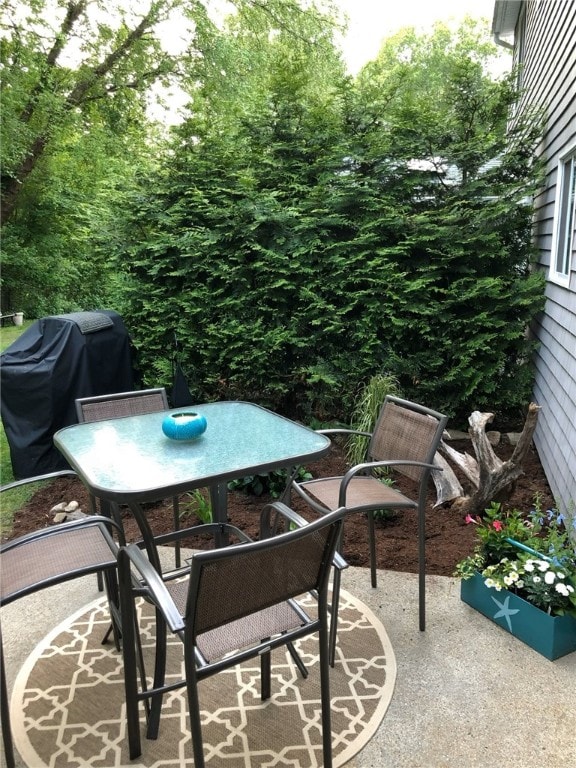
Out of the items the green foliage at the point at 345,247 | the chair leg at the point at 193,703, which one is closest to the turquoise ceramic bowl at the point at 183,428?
the chair leg at the point at 193,703

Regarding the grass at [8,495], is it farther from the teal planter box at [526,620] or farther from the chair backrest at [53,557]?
the teal planter box at [526,620]

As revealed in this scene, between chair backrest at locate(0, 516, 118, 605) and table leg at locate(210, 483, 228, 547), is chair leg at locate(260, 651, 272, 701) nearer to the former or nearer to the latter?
table leg at locate(210, 483, 228, 547)

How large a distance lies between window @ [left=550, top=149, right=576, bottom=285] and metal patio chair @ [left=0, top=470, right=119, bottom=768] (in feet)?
10.7

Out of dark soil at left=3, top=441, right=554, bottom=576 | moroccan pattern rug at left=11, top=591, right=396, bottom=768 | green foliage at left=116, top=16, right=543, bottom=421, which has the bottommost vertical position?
dark soil at left=3, top=441, right=554, bottom=576

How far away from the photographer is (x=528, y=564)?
216cm

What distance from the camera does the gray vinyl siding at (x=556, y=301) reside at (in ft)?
10.6

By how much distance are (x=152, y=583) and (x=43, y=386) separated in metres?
2.72

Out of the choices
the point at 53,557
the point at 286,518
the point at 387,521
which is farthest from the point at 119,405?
the point at 387,521

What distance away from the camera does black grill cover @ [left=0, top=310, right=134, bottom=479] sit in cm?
374

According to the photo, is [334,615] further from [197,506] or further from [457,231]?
[457,231]

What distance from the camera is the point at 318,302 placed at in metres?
4.34

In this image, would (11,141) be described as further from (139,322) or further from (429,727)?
(429,727)

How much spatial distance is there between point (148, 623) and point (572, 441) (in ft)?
7.95

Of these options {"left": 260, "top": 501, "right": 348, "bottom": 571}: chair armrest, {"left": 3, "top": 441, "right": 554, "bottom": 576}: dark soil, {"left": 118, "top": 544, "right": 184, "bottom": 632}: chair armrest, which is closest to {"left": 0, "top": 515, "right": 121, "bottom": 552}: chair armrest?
{"left": 118, "top": 544, "right": 184, "bottom": 632}: chair armrest
